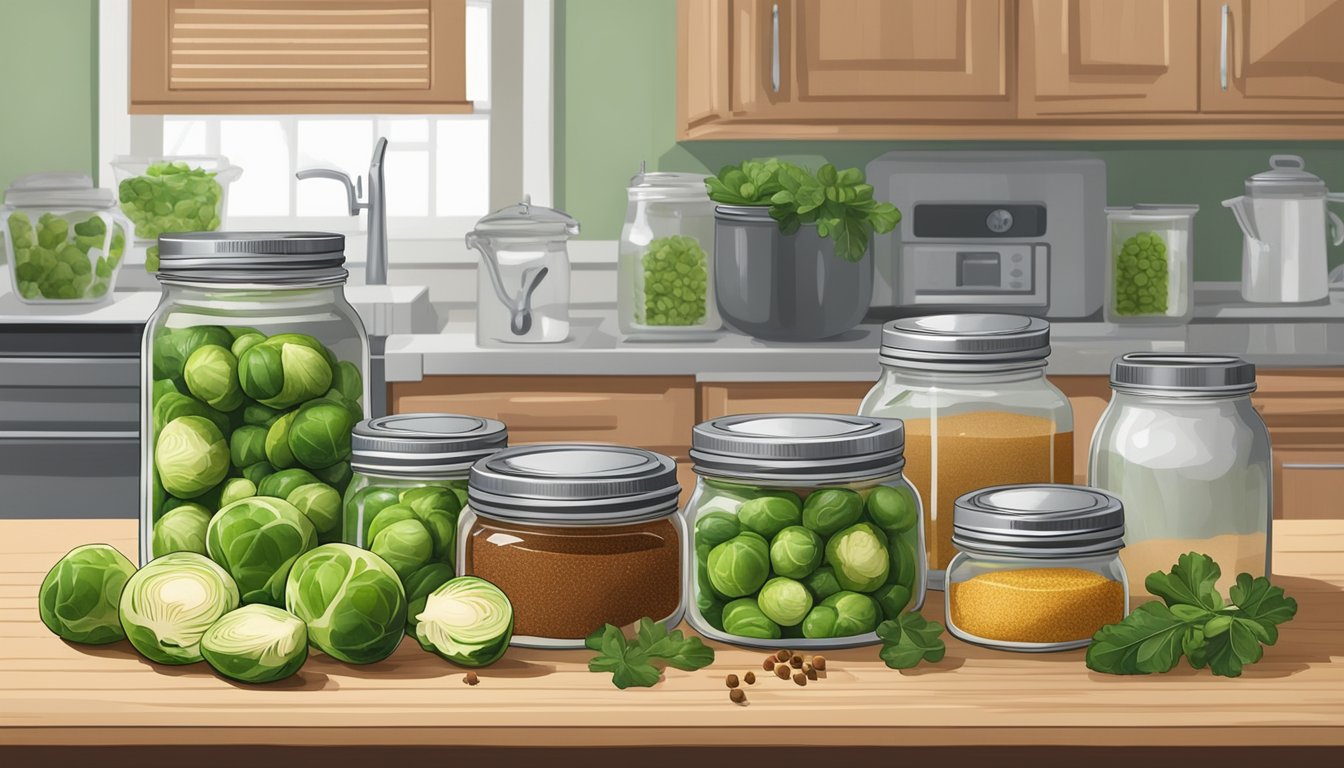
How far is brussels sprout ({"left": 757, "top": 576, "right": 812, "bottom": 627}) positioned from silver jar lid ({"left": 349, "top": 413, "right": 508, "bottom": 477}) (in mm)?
207

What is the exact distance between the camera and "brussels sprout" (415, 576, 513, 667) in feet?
3.05

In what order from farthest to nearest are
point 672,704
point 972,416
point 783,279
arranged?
point 783,279, point 972,416, point 672,704

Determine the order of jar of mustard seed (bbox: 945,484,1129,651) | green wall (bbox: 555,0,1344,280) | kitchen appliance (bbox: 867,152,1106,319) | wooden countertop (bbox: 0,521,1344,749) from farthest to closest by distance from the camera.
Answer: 1. green wall (bbox: 555,0,1344,280)
2. kitchen appliance (bbox: 867,152,1106,319)
3. jar of mustard seed (bbox: 945,484,1129,651)
4. wooden countertop (bbox: 0,521,1344,749)

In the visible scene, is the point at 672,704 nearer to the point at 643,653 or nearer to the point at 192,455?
the point at 643,653

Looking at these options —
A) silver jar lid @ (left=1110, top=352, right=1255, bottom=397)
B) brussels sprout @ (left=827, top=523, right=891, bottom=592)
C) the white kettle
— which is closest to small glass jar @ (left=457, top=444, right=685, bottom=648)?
brussels sprout @ (left=827, top=523, right=891, bottom=592)

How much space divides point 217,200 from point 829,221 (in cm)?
147

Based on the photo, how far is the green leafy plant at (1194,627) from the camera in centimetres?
93

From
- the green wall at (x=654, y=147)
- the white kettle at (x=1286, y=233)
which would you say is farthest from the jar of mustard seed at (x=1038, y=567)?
the green wall at (x=654, y=147)

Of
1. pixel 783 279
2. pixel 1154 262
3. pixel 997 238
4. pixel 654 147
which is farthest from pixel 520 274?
pixel 1154 262

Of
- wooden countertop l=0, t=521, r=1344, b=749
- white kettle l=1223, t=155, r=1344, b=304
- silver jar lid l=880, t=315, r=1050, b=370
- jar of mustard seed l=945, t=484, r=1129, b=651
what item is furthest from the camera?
white kettle l=1223, t=155, r=1344, b=304

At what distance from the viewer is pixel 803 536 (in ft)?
3.06

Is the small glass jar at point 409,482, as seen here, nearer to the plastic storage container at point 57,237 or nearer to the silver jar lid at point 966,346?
the silver jar lid at point 966,346

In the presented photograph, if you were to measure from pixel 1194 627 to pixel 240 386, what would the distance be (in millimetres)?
629

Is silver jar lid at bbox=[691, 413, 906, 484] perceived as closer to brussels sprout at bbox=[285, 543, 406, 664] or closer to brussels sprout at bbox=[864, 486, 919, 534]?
brussels sprout at bbox=[864, 486, 919, 534]
